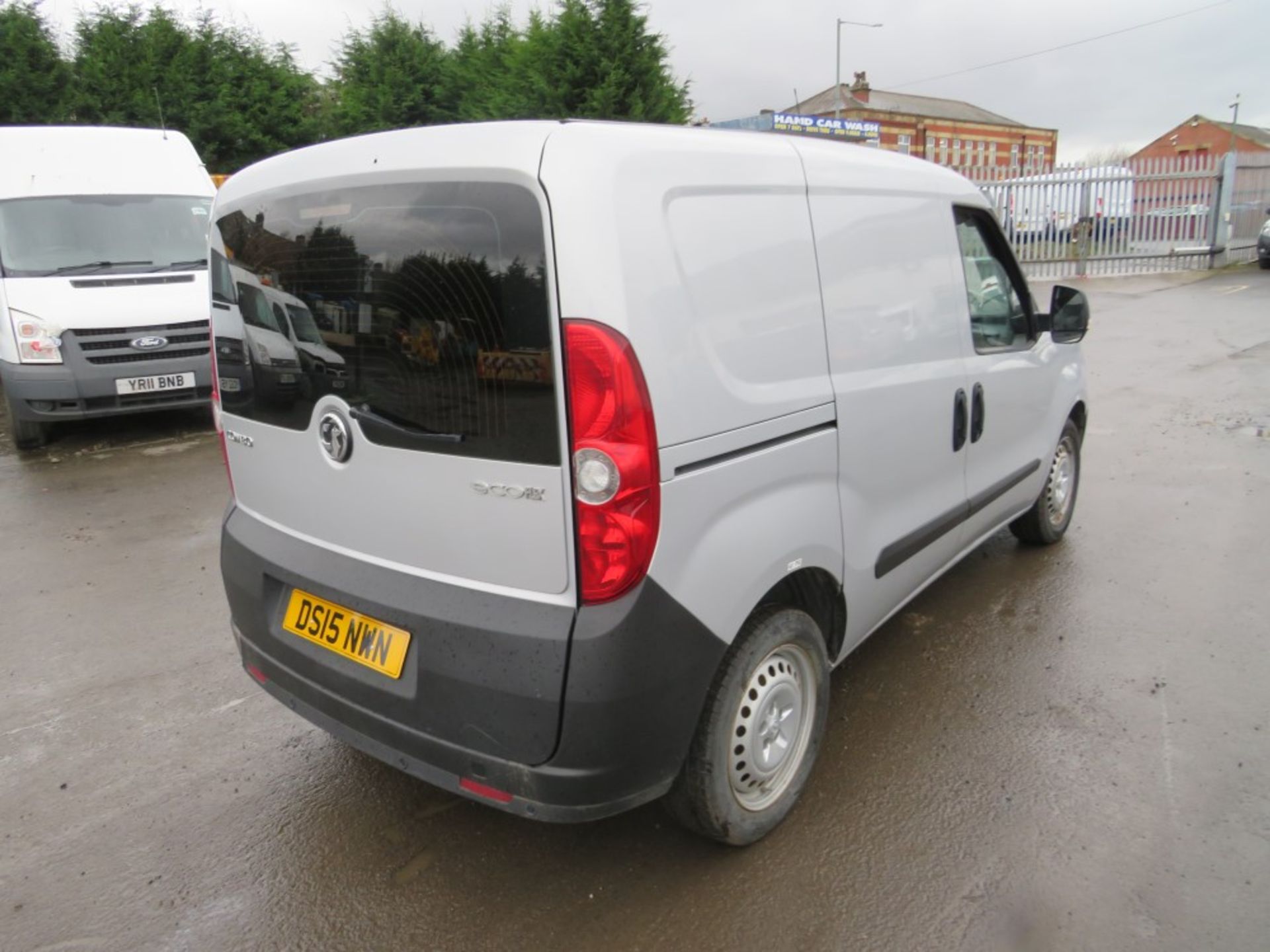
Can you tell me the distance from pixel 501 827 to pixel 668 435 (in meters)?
1.46

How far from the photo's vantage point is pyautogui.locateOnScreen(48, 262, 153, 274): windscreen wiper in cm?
765

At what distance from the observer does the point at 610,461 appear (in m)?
1.98

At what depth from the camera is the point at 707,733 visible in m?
2.34

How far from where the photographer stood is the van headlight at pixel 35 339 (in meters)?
7.18

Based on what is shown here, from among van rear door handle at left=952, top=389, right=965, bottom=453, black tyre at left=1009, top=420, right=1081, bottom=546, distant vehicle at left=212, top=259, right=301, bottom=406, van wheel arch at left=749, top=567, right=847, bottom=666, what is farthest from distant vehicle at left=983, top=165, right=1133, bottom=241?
distant vehicle at left=212, top=259, right=301, bottom=406

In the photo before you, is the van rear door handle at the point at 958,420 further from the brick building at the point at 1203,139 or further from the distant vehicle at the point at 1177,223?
the brick building at the point at 1203,139

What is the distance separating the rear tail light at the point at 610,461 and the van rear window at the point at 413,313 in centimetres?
7

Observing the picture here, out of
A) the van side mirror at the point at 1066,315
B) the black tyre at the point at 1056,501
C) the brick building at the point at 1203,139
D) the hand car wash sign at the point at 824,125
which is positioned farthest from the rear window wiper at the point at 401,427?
the brick building at the point at 1203,139

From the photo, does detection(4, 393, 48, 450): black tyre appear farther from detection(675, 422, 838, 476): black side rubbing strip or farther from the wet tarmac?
detection(675, 422, 838, 476): black side rubbing strip

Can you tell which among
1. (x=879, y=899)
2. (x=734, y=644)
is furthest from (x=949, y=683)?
(x=734, y=644)

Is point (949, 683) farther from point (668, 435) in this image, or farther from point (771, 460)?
point (668, 435)

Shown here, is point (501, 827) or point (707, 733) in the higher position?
Answer: point (707, 733)

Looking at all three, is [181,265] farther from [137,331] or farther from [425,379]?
[425,379]

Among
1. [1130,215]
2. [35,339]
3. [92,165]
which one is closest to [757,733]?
[35,339]
